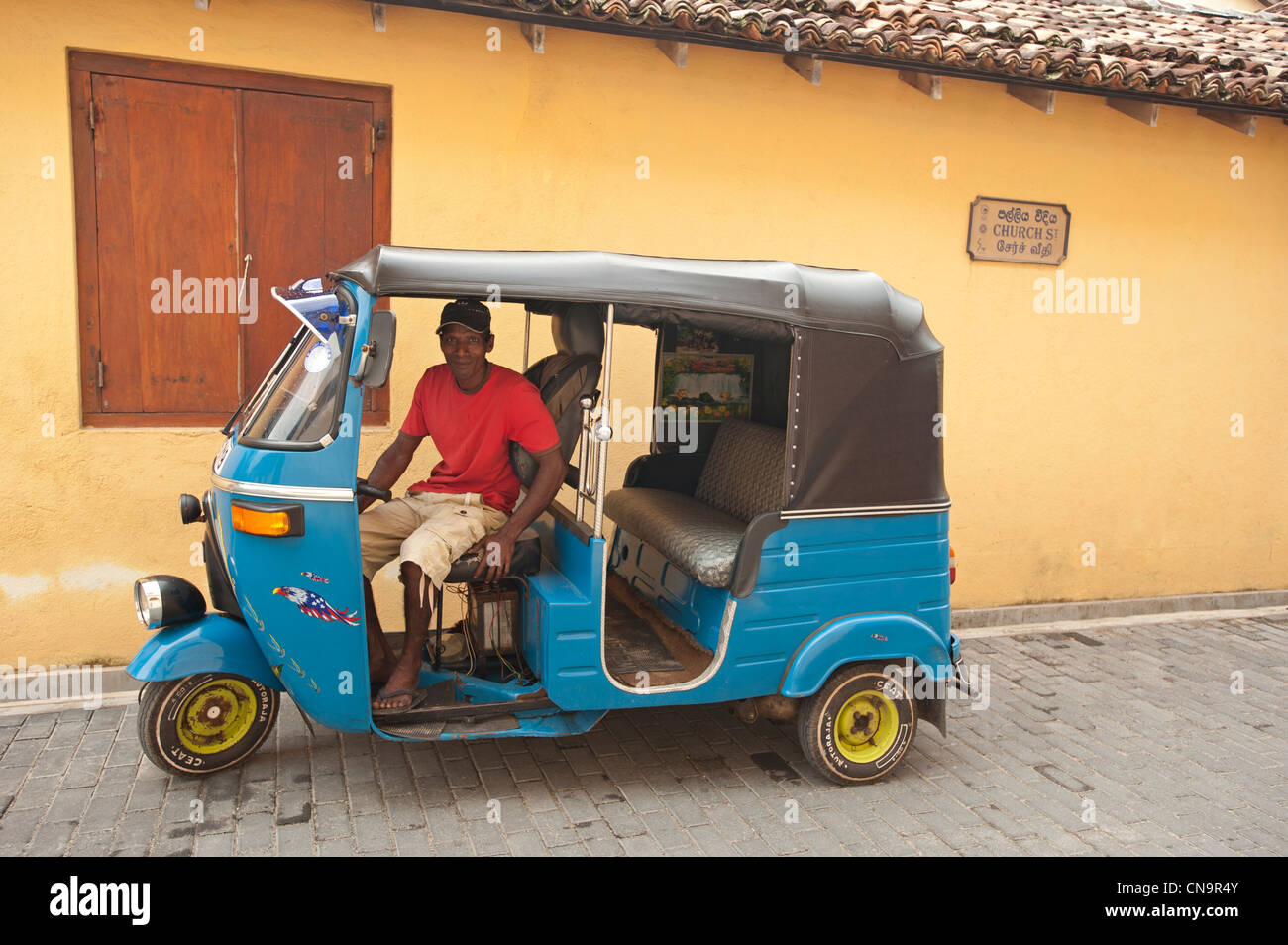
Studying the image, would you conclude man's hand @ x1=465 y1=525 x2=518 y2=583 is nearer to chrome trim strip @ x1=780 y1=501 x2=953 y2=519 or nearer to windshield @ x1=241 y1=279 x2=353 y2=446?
windshield @ x1=241 y1=279 x2=353 y2=446

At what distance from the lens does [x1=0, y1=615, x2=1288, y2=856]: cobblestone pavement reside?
3980mm

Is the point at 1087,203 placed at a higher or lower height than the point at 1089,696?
higher

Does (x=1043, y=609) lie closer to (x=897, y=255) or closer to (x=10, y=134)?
(x=897, y=255)

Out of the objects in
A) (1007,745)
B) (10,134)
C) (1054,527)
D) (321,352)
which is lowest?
(1007,745)

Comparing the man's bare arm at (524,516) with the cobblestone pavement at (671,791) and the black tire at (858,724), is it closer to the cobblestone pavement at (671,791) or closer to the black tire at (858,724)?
the cobblestone pavement at (671,791)

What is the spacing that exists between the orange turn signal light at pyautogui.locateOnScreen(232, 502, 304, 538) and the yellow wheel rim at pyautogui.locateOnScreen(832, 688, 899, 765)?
2490 mm

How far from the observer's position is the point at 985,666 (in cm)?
634

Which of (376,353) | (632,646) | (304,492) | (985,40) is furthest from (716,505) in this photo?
(985,40)

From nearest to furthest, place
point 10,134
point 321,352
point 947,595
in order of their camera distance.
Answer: point 321,352 < point 947,595 < point 10,134

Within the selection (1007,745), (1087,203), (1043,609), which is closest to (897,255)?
(1087,203)

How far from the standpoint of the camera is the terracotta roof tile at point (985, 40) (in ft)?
18.1

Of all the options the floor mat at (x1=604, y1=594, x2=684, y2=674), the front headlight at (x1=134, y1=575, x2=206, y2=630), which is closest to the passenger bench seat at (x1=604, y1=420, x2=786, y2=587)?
the floor mat at (x1=604, y1=594, x2=684, y2=674)

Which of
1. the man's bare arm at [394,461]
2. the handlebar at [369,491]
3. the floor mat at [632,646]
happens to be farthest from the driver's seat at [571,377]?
the floor mat at [632,646]

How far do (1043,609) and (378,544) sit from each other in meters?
5.11
